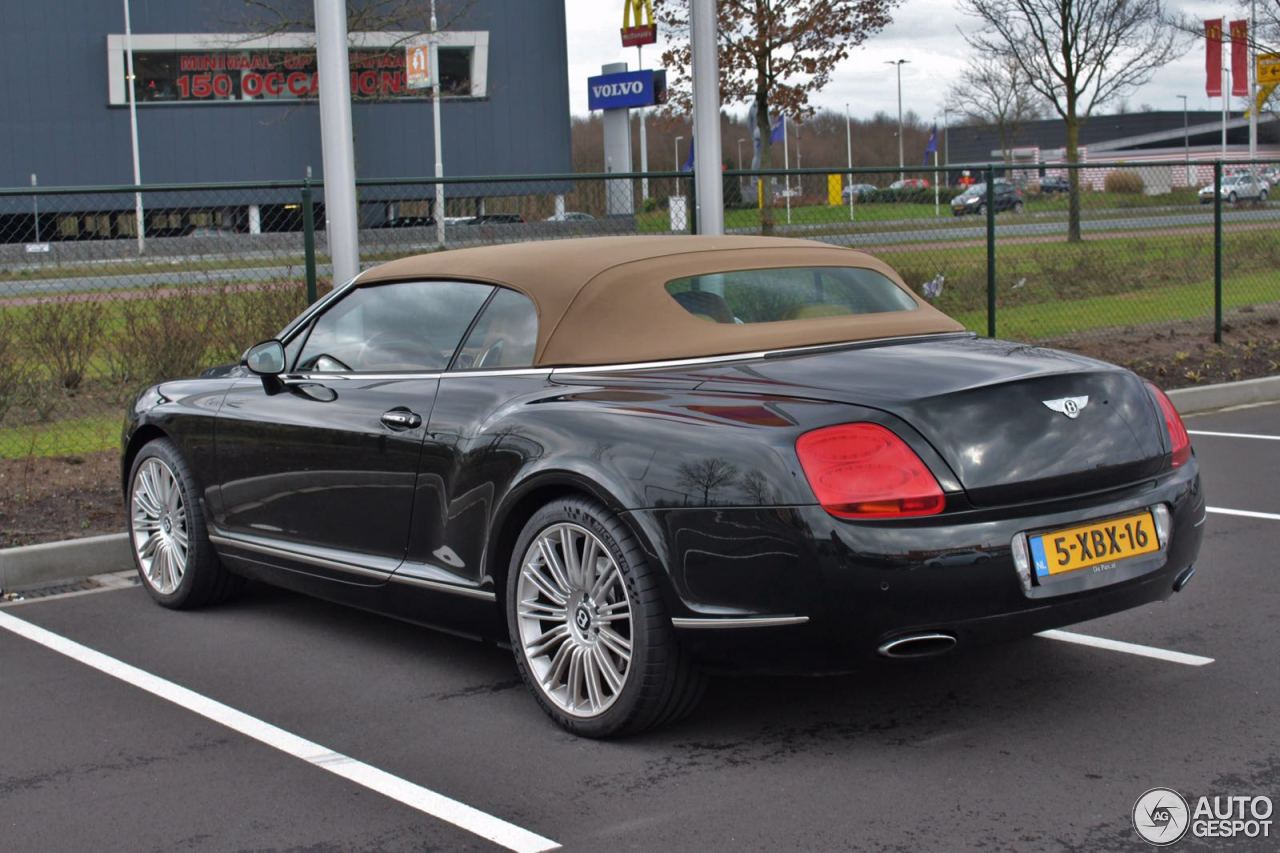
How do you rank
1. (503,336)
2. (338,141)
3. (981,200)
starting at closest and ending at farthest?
1. (503,336)
2. (338,141)
3. (981,200)

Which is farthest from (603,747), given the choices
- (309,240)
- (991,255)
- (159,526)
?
(991,255)

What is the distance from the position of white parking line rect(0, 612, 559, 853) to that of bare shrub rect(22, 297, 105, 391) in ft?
15.3

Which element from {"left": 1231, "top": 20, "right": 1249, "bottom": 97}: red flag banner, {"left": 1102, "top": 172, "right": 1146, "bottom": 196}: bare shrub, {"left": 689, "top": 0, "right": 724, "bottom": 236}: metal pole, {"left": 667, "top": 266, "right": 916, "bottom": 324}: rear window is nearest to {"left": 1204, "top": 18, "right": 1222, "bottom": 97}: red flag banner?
{"left": 1231, "top": 20, "right": 1249, "bottom": 97}: red flag banner

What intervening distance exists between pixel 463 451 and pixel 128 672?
162cm

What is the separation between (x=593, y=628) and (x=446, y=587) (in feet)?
2.25

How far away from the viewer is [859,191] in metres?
12.5

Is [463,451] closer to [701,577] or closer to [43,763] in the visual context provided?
[701,577]

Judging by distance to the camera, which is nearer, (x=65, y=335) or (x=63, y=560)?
(x=63, y=560)

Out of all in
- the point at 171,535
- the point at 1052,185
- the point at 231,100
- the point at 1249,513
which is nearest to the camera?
the point at 171,535

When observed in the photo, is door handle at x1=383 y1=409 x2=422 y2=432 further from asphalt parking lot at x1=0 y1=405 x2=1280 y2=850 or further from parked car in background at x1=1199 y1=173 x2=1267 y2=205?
parked car in background at x1=1199 y1=173 x2=1267 y2=205

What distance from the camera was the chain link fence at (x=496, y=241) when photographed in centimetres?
988

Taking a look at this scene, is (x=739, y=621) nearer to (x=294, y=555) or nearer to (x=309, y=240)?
(x=294, y=555)

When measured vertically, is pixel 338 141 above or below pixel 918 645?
above

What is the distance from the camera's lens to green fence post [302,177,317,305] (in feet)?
31.1
